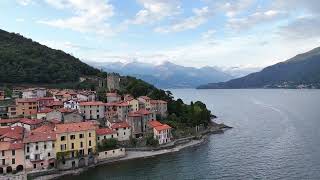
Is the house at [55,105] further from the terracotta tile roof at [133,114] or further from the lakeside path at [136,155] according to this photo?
the lakeside path at [136,155]

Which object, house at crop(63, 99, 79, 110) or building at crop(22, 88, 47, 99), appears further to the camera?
building at crop(22, 88, 47, 99)

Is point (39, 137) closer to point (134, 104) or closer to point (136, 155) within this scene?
point (136, 155)

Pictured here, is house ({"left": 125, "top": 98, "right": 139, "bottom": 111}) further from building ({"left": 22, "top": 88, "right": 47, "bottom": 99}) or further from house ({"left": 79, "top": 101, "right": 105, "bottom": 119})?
building ({"left": 22, "top": 88, "right": 47, "bottom": 99})

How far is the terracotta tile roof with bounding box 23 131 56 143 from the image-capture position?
5260cm

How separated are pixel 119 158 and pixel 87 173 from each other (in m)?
7.86

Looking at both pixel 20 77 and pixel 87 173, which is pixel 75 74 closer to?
pixel 20 77

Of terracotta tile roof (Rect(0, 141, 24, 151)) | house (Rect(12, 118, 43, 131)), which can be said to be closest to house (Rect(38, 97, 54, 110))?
house (Rect(12, 118, 43, 131))

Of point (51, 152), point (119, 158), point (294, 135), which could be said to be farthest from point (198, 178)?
point (294, 135)

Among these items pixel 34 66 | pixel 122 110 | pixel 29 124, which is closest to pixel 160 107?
pixel 122 110

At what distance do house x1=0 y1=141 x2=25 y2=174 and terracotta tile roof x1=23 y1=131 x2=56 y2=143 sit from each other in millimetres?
1182

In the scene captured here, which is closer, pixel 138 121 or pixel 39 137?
pixel 39 137

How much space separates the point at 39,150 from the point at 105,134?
1305cm

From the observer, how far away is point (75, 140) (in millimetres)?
56156

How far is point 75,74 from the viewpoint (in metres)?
124
